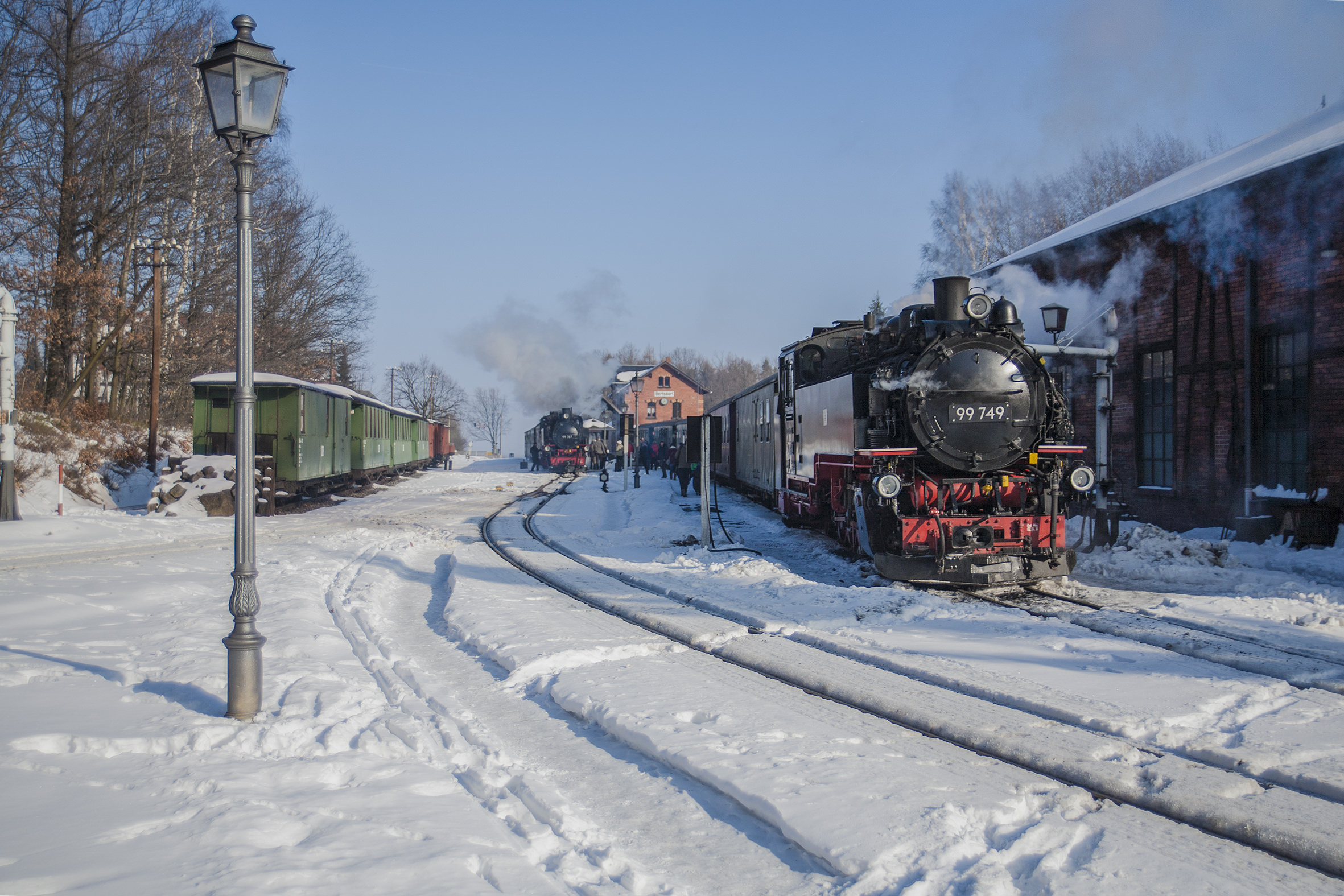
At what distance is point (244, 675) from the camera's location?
14.6 feet

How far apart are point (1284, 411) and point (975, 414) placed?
21.7ft

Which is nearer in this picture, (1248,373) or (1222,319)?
(1248,373)

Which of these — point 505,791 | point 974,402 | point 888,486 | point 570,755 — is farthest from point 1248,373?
point 505,791

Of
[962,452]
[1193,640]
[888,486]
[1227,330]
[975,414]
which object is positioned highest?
[1227,330]

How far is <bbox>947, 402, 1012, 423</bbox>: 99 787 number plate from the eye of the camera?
881 centimetres

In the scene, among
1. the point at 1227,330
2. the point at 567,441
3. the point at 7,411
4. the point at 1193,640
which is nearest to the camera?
the point at 1193,640

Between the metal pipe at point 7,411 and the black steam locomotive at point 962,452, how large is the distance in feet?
48.3

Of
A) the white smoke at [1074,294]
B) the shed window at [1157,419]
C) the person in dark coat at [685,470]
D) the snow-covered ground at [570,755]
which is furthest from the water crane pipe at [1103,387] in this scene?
the person in dark coat at [685,470]

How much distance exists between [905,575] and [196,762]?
657cm

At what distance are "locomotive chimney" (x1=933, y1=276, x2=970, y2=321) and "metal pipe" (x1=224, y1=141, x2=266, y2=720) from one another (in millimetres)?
6951

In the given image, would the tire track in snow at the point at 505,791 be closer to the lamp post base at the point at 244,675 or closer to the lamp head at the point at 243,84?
the lamp post base at the point at 244,675

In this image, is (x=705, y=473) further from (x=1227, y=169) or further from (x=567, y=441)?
(x=567, y=441)

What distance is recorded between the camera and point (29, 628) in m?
6.38

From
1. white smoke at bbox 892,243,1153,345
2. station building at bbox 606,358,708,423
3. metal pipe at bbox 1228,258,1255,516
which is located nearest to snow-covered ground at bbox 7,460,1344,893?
metal pipe at bbox 1228,258,1255,516
